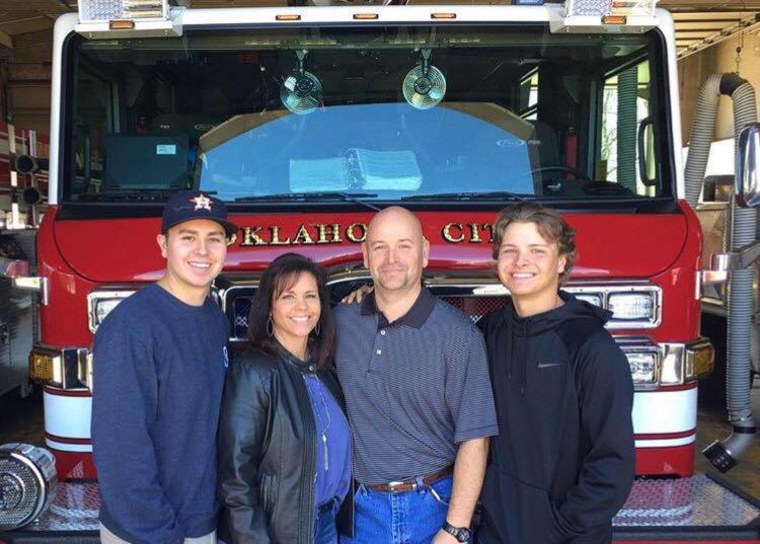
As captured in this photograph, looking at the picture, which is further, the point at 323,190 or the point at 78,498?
the point at 323,190

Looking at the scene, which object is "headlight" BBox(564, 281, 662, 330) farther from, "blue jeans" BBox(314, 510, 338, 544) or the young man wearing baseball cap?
the young man wearing baseball cap

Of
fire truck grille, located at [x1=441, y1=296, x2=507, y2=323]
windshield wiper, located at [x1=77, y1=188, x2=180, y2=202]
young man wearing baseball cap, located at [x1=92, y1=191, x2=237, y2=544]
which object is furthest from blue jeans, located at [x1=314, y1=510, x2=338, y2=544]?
windshield wiper, located at [x1=77, y1=188, x2=180, y2=202]

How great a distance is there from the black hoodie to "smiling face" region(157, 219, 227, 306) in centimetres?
78

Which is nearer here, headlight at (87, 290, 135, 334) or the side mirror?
the side mirror

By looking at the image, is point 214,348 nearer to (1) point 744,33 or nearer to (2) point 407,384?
(2) point 407,384

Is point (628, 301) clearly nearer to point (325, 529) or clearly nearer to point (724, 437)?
point (325, 529)

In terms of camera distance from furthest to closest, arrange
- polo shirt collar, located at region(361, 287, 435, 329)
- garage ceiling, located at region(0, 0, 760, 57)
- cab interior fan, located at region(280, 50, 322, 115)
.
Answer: garage ceiling, located at region(0, 0, 760, 57)
cab interior fan, located at region(280, 50, 322, 115)
polo shirt collar, located at region(361, 287, 435, 329)

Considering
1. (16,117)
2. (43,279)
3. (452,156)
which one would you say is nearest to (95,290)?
(43,279)

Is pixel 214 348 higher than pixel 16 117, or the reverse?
pixel 16 117

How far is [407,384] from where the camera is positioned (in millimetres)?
2246

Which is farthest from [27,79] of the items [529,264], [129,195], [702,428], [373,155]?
[529,264]

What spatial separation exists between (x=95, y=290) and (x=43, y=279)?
0.22m

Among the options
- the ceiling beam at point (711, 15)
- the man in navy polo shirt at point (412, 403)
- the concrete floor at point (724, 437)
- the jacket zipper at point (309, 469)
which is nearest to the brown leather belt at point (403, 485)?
the man in navy polo shirt at point (412, 403)

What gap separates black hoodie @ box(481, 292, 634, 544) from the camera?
203 centimetres
